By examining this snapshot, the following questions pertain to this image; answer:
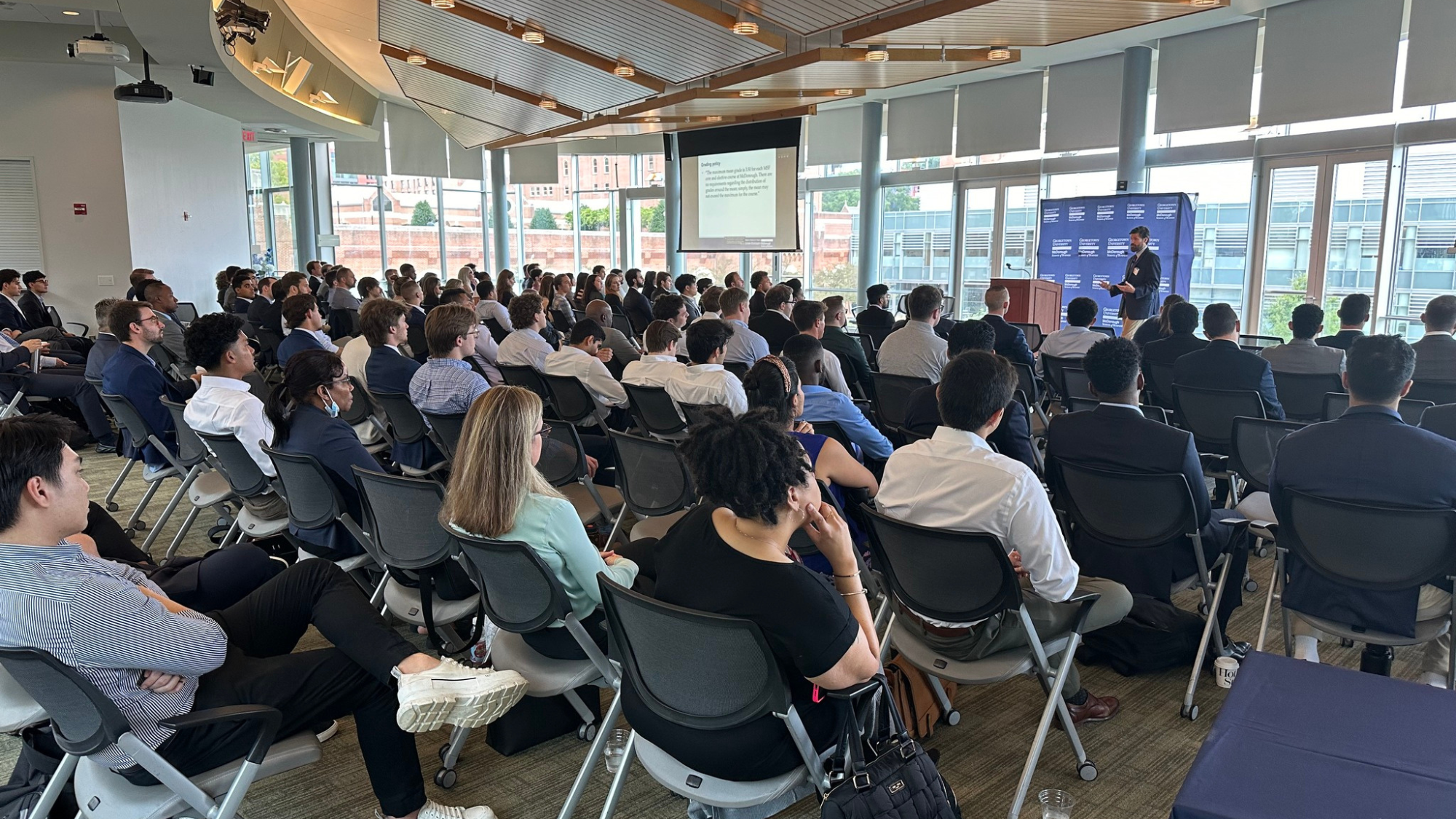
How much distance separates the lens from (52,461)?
→ 213 cm

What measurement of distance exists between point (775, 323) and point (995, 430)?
176 inches

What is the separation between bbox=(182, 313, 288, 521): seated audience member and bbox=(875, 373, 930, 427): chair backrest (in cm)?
354

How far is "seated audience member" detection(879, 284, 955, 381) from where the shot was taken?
6586 millimetres

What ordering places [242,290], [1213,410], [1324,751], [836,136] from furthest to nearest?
1. [836,136]
2. [242,290]
3. [1213,410]
4. [1324,751]

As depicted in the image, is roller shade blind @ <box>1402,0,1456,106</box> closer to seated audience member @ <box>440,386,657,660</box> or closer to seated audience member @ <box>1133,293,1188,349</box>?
seated audience member @ <box>1133,293,1188,349</box>

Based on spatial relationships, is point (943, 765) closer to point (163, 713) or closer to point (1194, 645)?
point (1194, 645)

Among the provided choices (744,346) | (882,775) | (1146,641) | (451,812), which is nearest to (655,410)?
(744,346)

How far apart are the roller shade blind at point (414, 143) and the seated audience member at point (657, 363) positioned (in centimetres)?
1465

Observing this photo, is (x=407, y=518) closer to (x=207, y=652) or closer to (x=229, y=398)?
(x=207, y=652)

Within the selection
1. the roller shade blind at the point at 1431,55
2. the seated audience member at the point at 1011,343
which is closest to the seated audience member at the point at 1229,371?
the seated audience member at the point at 1011,343

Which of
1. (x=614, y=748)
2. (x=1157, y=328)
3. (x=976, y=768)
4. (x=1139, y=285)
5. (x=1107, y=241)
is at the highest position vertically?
(x=1107, y=241)

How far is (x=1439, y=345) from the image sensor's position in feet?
18.6

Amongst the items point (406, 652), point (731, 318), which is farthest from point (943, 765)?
point (731, 318)

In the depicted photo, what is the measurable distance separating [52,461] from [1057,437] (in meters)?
3.29
